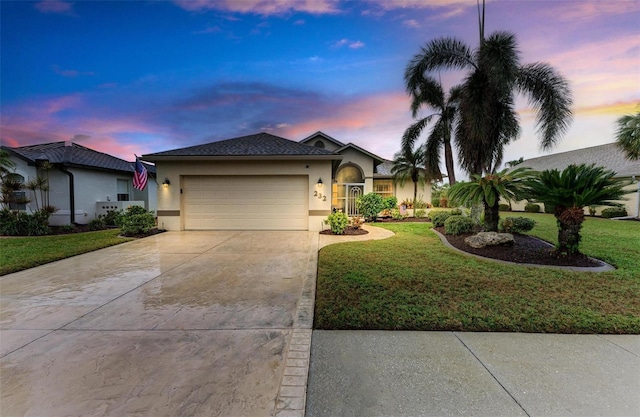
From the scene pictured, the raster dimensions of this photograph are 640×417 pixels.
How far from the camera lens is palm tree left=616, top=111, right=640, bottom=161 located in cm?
1345

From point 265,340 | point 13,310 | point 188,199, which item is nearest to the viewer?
point 265,340

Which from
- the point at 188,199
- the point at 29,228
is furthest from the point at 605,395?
the point at 29,228

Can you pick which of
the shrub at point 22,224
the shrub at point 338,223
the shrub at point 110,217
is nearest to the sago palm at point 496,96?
the shrub at point 338,223

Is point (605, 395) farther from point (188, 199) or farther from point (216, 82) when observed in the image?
point (216, 82)

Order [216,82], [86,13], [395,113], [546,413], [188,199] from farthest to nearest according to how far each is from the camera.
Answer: [395,113]
[216,82]
[188,199]
[86,13]
[546,413]

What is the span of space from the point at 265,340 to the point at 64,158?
53.4 ft

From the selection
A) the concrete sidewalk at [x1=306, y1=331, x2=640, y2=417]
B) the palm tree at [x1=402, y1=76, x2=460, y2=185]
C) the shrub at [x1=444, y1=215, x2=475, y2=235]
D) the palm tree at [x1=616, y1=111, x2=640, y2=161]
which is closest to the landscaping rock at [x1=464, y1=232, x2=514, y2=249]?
the shrub at [x1=444, y1=215, x2=475, y2=235]

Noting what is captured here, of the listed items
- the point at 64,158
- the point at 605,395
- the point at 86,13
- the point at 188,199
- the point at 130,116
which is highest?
the point at 86,13

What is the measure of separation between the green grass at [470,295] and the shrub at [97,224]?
487 inches

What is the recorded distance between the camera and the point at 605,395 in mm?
2062

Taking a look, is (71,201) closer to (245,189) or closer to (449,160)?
(245,189)

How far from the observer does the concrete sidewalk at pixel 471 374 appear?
1942mm

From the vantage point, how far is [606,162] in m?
21.0

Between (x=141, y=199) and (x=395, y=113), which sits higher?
(x=395, y=113)
